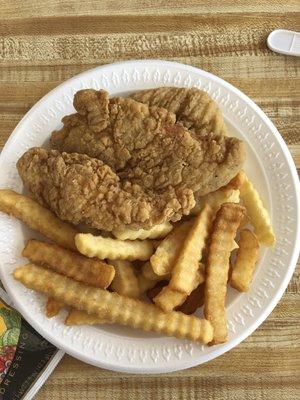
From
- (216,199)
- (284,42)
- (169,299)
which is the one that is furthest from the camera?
(284,42)

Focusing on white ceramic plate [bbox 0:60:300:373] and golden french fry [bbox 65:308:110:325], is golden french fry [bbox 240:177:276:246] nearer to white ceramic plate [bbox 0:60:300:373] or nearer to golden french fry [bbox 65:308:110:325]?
white ceramic plate [bbox 0:60:300:373]

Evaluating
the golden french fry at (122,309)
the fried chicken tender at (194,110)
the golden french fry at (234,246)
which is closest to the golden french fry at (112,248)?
the golden french fry at (122,309)

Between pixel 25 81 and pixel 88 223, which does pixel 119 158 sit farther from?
pixel 25 81

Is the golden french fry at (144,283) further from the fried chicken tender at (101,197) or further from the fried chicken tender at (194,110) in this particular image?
the fried chicken tender at (194,110)

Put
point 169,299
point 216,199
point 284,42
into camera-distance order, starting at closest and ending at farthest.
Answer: point 169,299
point 216,199
point 284,42

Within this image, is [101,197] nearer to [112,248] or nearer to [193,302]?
[112,248]

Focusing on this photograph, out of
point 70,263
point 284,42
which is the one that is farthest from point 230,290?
point 284,42

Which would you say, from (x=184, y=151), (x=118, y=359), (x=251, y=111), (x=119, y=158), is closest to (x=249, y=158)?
(x=251, y=111)
